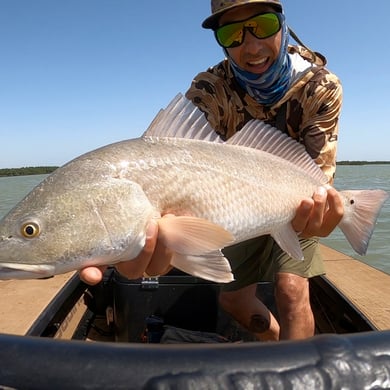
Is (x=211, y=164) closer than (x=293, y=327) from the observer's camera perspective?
Yes

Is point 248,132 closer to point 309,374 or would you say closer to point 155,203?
point 155,203

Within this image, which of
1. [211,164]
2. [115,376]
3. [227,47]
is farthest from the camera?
[227,47]

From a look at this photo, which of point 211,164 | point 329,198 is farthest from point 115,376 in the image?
point 329,198

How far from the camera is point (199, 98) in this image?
344cm

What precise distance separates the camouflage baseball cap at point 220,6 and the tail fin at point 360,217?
1.41 meters

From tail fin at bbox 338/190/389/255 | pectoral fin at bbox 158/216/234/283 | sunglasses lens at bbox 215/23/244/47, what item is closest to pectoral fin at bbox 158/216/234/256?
pectoral fin at bbox 158/216/234/283

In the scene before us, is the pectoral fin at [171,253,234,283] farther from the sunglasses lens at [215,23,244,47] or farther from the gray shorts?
the sunglasses lens at [215,23,244,47]

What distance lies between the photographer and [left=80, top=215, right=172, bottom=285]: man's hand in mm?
1775

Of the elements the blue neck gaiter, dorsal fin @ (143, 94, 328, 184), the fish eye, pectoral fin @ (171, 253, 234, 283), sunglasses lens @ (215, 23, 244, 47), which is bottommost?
pectoral fin @ (171, 253, 234, 283)

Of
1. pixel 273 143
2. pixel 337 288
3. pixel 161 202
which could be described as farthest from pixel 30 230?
pixel 337 288

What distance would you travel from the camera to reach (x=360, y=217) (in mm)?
2898

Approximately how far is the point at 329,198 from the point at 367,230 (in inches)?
16.5

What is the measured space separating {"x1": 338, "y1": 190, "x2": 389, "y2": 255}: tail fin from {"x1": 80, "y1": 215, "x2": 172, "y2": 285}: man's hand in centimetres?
138

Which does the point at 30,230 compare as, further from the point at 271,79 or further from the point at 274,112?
the point at 274,112
